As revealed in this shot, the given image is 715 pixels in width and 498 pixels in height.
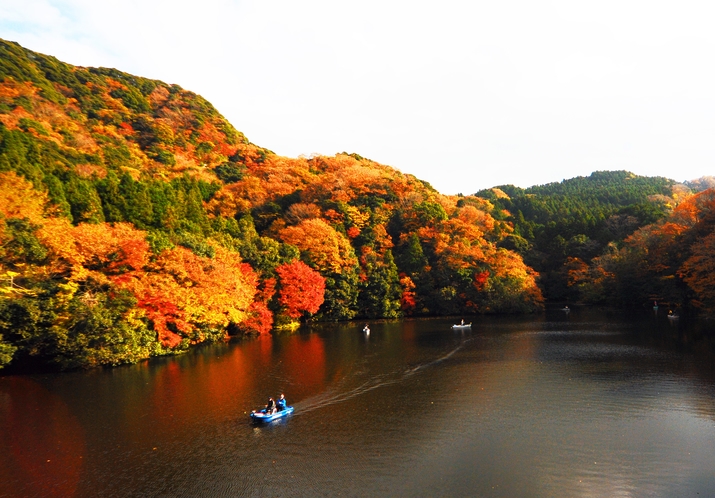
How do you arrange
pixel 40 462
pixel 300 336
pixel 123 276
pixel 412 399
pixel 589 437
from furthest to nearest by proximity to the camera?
1. pixel 300 336
2. pixel 123 276
3. pixel 412 399
4. pixel 589 437
5. pixel 40 462

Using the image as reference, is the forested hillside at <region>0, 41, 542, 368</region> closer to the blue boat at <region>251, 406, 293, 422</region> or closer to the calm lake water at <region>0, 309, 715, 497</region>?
the calm lake water at <region>0, 309, 715, 497</region>

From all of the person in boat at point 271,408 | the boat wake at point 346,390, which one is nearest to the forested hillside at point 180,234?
the person in boat at point 271,408

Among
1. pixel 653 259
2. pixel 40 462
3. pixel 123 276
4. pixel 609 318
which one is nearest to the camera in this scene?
pixel 40 462

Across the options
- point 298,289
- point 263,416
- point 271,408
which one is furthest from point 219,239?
point 263,416

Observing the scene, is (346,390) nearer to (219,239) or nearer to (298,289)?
(298,289)

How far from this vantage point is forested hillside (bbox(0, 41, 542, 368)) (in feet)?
88.4

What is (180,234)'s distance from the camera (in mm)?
37781

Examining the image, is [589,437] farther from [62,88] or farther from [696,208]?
[62,88]

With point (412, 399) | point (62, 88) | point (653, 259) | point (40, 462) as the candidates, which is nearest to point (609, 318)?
point (653, 259)

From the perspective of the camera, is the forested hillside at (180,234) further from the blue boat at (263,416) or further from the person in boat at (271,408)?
the person in boat at (271,408)

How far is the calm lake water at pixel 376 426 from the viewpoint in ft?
43.9

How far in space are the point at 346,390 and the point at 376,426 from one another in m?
5.04

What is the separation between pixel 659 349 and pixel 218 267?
101ft

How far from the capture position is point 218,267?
36.3 meters
